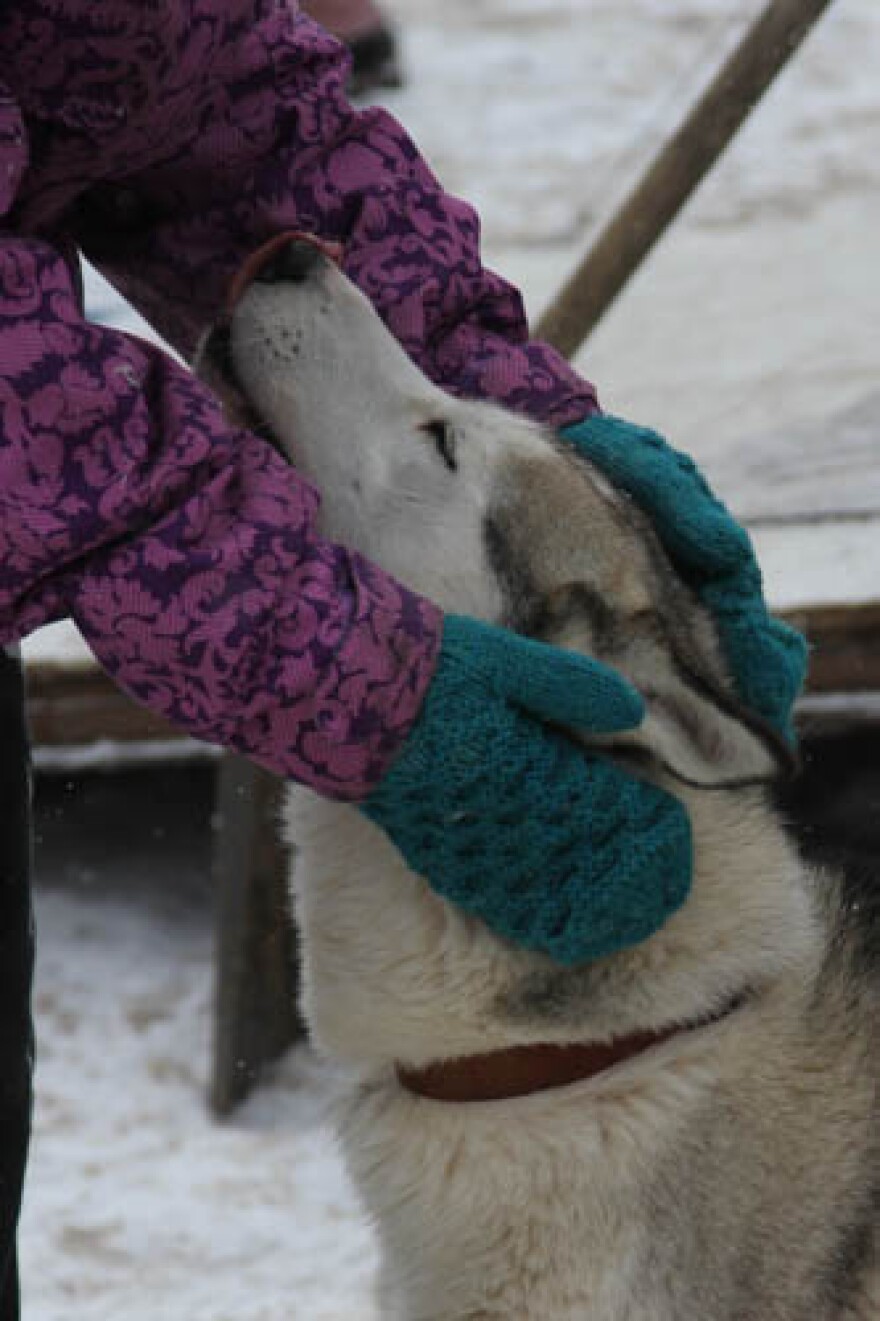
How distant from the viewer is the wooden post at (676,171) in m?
3.88

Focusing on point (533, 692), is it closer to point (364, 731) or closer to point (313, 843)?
point (364, 731)

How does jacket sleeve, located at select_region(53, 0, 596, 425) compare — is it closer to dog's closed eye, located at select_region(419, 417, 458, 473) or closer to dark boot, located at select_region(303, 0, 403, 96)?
dog's closed eye, located at select_region(419, 417, 458, 473)

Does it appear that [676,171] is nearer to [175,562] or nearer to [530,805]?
[530,805]

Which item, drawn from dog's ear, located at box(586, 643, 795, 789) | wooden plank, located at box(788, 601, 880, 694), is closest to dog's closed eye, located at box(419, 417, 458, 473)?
dog's ear, located at box(586, 643, 795, 789)

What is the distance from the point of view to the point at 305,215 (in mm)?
2361

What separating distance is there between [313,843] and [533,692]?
1.47 feet

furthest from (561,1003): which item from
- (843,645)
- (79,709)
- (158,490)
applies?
(79,709)

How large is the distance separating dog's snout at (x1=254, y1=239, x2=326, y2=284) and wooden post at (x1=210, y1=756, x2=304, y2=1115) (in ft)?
6.07

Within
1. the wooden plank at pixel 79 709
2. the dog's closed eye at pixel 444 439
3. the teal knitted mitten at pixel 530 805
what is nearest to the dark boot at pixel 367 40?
the wooden plank at pixel 79 709

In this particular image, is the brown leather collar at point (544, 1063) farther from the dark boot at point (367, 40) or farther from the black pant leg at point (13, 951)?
the dark boot at point (367, 40)

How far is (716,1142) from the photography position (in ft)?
7.45

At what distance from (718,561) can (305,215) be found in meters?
0.58

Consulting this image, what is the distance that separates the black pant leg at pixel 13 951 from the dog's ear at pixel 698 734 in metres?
0.61

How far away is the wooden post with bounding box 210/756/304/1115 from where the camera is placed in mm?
4086
